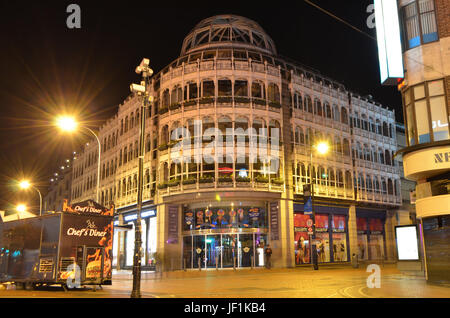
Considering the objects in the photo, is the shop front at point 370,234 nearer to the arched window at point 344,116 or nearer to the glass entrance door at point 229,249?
the arched window at point 344,116

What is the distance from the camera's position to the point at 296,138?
37562 mm

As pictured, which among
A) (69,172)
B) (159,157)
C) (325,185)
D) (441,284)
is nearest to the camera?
(441,284)

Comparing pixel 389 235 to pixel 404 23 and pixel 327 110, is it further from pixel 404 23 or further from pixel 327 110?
pixel 404 23

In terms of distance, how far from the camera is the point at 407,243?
21.1 meters

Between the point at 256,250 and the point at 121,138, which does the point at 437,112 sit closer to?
the point at 256,250

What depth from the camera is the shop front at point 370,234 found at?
42562 mm

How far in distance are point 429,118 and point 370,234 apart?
1155 inches

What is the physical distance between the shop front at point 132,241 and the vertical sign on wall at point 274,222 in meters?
9.86

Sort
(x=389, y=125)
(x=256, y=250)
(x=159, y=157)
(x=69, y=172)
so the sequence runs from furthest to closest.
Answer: (x=69, y=172) → (x=389, y=125) → (x=159, y=157) → (x=256, y=250)

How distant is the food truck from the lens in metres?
16.2

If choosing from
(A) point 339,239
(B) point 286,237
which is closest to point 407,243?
(B) point 286,237

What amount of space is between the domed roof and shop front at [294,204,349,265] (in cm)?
1589

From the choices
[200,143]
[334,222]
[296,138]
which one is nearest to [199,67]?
[200,143]
